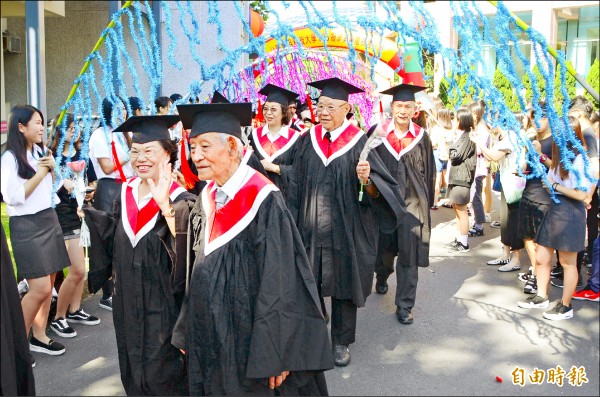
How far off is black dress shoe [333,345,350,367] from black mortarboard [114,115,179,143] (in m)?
2.06

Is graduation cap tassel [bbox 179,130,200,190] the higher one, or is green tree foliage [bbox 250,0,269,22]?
green tree foliage [bbox 250,0,269,22]

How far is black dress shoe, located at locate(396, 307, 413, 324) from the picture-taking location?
507 cm

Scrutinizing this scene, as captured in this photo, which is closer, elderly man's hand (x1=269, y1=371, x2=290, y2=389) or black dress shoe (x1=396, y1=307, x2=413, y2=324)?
elderly man's hand (x1=269, y1=371, x2=290, y2=389)

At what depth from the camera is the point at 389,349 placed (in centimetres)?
455

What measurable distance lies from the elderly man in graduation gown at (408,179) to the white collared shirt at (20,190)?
2.82m

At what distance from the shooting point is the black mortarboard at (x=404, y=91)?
5.20m

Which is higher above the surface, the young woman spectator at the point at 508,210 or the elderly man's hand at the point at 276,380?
the young woman spectator at the point at 508,210

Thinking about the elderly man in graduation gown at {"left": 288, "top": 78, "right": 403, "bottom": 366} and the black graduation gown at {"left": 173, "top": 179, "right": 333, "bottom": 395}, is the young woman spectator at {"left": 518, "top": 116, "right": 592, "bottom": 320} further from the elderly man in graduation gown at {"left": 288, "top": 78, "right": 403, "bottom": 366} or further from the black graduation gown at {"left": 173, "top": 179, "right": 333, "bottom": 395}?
the black graduation gown at {"left": 173, "top": 179, "right": 333, "bottom": 395}

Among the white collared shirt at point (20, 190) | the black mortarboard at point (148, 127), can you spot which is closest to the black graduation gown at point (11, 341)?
the black mortarboard at point (148, 127)

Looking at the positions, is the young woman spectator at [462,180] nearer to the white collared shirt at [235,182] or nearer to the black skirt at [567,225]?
the black skirt at [567,225]

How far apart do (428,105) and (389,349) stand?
475 cm

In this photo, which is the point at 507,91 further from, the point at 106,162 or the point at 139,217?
the point at 139,217

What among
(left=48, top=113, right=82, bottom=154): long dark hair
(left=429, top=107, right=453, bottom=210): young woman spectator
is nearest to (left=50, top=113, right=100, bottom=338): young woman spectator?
(left=48, top=113, right=82, bottom=154): long dark hair

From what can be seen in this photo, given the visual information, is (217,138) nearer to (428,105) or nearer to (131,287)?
(131,287)
